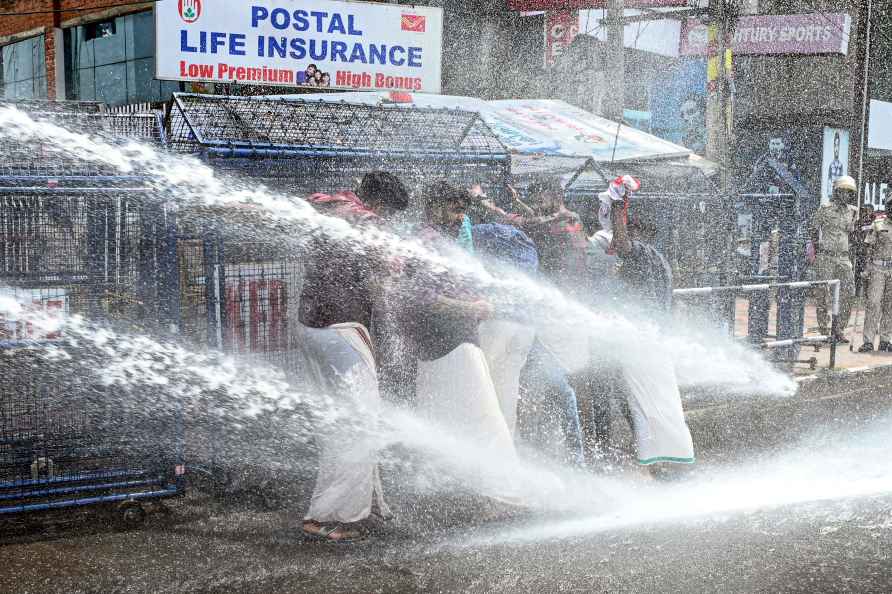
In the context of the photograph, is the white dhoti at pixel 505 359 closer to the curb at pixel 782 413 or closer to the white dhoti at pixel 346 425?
the white dhoti at pixel 346 425

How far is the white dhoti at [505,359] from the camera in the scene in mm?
5848

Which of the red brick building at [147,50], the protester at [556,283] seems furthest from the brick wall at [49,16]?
the protester at [556,283]

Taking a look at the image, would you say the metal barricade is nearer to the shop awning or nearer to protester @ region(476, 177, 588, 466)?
protester @ region(476, 177, 588, 466)

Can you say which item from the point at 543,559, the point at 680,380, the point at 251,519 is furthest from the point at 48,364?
the point at 680,380

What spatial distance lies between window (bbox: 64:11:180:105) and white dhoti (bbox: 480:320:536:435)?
39.4 ft

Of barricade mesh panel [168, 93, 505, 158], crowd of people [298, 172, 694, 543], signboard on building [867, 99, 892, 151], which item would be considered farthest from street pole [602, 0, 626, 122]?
signboard on building [867, 99, 892, 151]

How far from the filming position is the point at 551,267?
658 centimetres

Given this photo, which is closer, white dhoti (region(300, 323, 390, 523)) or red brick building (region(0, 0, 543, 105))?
white dhoti (region(300, 323, 390, 523))

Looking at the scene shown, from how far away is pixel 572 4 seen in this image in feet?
57.6

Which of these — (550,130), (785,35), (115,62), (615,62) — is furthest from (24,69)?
(785,35)

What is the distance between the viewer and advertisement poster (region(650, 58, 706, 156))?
20141mm

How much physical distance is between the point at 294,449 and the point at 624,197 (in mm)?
2551

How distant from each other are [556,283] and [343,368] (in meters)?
1.86

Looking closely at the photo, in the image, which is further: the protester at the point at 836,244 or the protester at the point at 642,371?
the protester at the point at 836,244
